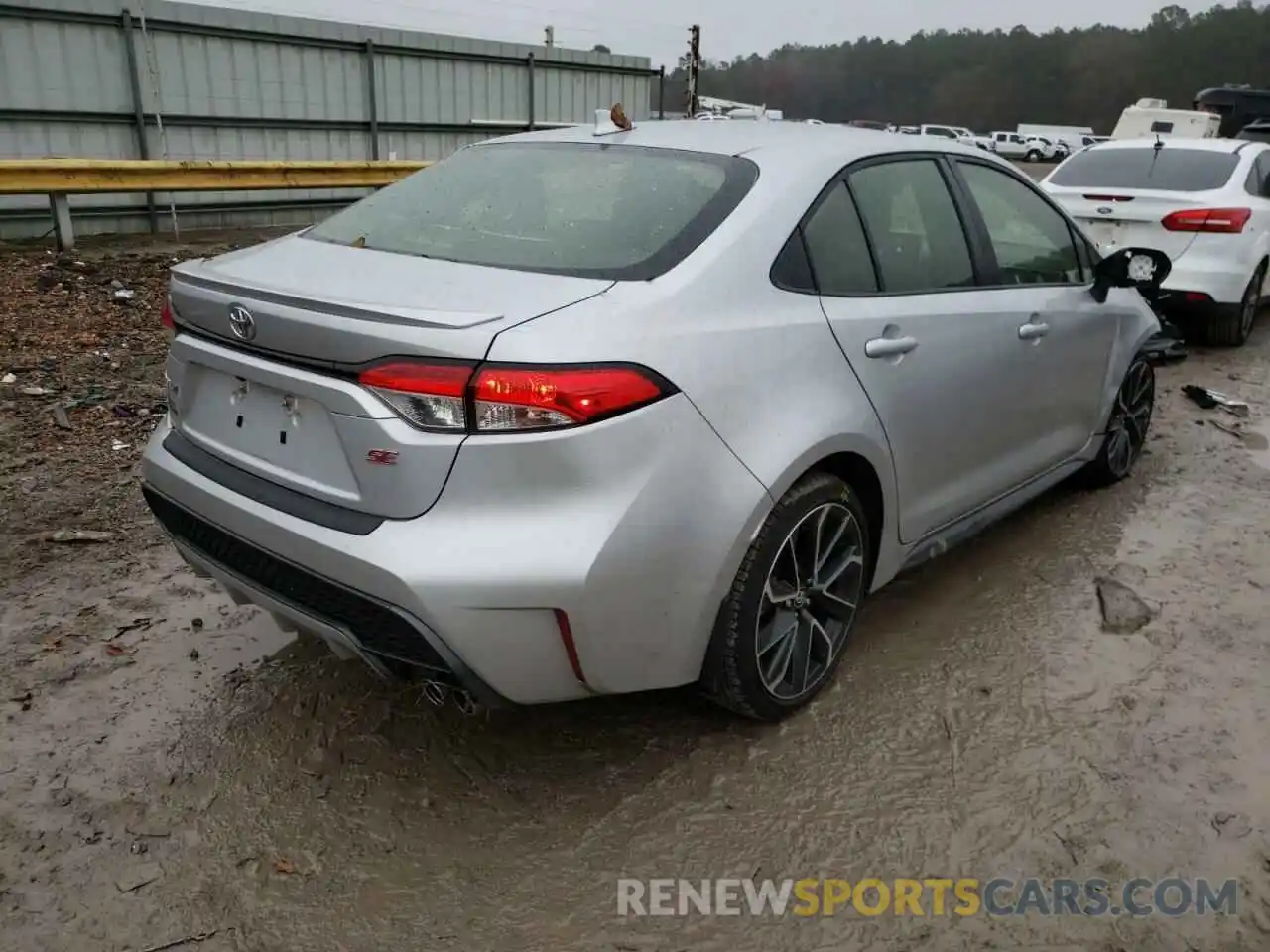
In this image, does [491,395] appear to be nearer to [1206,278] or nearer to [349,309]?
[349,309]

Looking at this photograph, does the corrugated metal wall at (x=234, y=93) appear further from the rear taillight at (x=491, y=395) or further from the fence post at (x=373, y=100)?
the rear taillight at (x=491, y=395)

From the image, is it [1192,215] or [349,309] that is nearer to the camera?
[349,309]

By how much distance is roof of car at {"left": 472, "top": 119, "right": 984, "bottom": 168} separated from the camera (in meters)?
2.97

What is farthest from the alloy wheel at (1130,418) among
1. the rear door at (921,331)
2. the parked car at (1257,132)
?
the parked car at (1257,132)

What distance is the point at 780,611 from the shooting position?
2771 millimetres

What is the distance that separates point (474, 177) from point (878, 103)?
7264 cm

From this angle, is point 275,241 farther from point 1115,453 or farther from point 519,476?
point 1115,453

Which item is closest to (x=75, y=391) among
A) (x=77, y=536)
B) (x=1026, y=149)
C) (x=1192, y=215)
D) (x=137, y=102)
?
(x=77, y=536)

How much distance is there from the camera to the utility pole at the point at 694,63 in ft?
50.6

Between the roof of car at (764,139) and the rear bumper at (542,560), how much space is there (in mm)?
1071

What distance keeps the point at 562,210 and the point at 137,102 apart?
30.3 feet

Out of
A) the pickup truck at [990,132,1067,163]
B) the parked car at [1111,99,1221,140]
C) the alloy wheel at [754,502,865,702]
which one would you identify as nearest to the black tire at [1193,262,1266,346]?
the alloy wheel at [754,502,865,702]

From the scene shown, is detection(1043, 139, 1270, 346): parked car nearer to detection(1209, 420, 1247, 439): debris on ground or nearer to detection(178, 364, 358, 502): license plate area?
detection(1209, 420, 1247, 439): debris on ground

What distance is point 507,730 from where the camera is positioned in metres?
2.87
